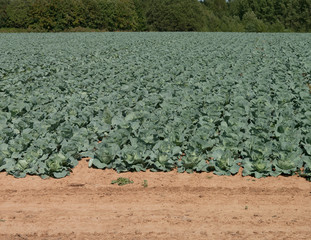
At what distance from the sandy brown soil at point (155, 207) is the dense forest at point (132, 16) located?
178 ft

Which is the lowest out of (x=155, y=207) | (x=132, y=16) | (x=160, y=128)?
(x=155, y=207)

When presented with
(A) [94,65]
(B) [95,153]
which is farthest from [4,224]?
(A) [94,65]

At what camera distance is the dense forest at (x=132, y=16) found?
57500 millimetres

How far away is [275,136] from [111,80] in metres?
6.58

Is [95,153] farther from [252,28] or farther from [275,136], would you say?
[252,28]

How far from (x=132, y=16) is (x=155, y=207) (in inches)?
2462

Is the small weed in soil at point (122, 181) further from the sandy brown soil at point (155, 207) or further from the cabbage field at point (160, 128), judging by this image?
the cabbage field at point (160, 128)

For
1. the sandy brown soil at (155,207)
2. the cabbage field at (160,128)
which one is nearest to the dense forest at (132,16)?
the cabbage field at (160,128)

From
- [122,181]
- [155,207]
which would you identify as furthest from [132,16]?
[155,207]

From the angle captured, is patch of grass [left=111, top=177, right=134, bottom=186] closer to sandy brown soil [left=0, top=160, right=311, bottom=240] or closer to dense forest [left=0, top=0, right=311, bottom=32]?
sandy brown soil [left=0, top=160, right=311, bottom=240]

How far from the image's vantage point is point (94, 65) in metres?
16.3

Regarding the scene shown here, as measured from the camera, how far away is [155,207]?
5270 mm

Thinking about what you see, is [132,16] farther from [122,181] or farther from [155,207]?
[155,207]

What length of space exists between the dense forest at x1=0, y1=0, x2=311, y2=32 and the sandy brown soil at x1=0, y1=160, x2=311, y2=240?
54106mm
